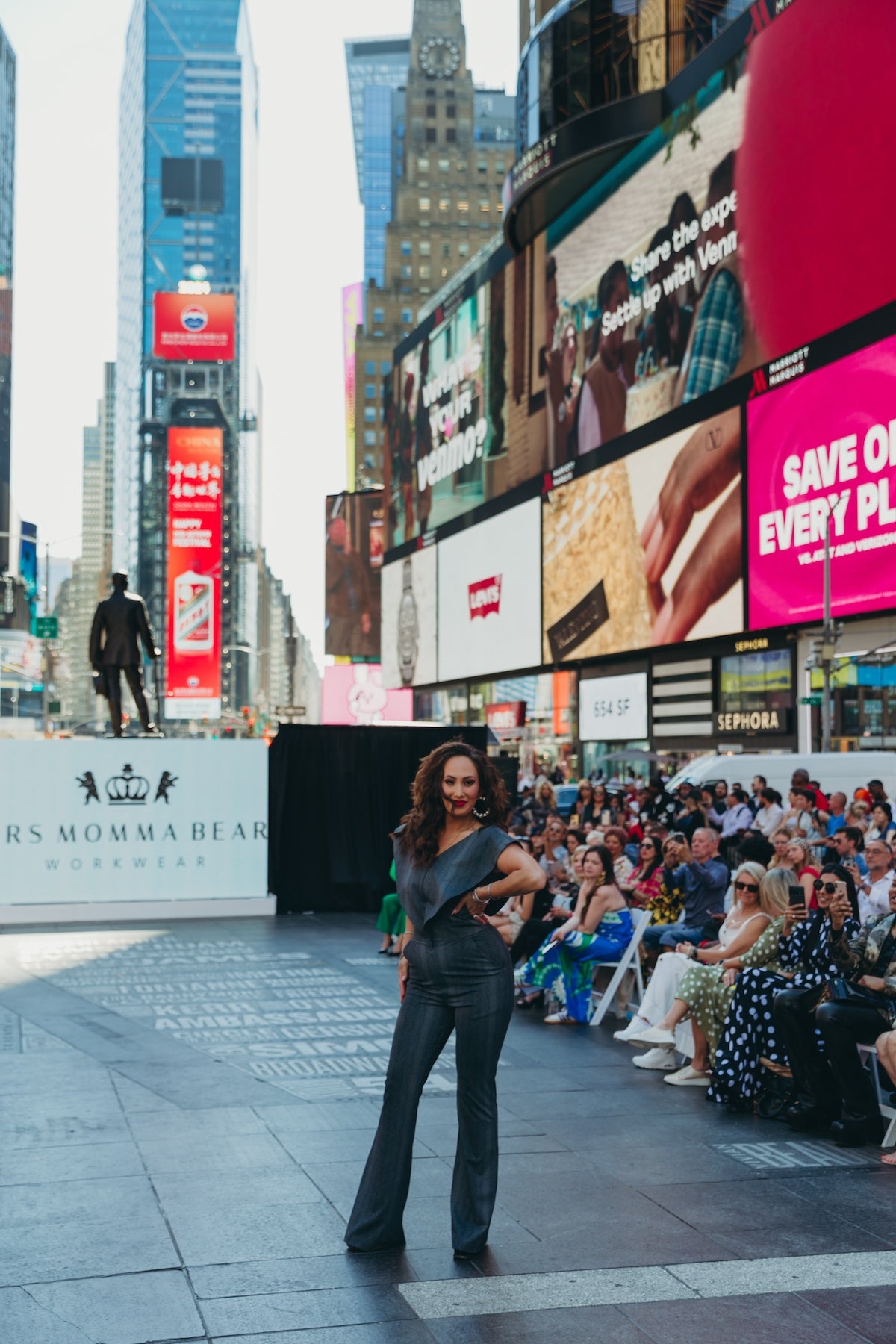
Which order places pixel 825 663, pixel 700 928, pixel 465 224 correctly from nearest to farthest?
pixel 700 928 < pixel 825 663 < pixel 465 224

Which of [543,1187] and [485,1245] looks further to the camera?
[543,1187]

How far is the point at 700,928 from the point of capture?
10.7 meters

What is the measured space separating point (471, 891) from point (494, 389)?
4294 centimetres

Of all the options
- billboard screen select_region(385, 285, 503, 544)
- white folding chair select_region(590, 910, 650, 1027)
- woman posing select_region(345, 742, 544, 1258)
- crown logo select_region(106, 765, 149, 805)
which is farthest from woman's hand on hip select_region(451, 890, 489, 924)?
billboard screen select_region(385, 285, 503, 544)

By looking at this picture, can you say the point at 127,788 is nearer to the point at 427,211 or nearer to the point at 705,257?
the point at 705,257

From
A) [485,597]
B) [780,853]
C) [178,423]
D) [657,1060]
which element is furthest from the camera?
[178,423]

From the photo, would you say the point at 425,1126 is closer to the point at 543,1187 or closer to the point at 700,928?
the point at 543,1187

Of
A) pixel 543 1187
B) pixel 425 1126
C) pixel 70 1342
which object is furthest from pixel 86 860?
pixel 70 1342

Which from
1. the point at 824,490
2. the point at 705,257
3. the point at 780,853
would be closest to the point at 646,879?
the point at 780,853

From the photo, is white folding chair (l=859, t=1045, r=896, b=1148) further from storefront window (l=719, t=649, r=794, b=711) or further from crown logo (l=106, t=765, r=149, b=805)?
storefront window (l=719, t=649, r=794, b=711)

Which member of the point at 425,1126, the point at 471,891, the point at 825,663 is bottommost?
the point at 425,1126

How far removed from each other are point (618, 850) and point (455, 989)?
25.2 ft

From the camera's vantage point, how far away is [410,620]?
2331 inches

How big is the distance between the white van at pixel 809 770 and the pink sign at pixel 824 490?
5.95m
